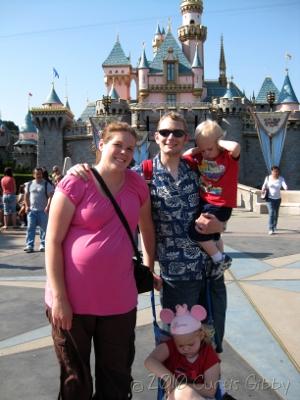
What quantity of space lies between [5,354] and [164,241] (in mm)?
1444

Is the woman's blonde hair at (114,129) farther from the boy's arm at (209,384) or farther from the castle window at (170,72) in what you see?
the castle window at (170,72)

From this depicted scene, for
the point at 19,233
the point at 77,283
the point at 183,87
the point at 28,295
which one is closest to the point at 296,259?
the point at 28,295

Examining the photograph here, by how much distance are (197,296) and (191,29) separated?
4374 cm

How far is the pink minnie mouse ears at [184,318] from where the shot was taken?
6.88ft

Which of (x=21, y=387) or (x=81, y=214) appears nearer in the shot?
(x=81, y=214)

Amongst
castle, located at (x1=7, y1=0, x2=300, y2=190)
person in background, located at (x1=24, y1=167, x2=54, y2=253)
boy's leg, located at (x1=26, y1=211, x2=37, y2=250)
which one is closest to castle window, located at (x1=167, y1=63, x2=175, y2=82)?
castle, located at (x1=7, y1=0, x2=300, y2=190)

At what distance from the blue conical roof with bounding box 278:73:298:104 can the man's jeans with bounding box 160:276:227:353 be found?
38085 millimetres

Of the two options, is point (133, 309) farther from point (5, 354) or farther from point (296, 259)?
point (296, 259)

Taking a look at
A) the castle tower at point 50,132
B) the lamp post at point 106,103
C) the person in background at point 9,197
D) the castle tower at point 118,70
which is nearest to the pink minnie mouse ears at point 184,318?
the person in background at point 9,197

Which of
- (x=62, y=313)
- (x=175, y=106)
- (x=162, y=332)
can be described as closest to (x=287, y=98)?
(x=175, y=106)

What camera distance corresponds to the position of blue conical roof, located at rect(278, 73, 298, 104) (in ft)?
124

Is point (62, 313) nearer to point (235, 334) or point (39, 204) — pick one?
point (235, 334)

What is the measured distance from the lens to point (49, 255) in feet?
6.45

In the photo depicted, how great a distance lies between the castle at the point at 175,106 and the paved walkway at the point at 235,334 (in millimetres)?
28219
